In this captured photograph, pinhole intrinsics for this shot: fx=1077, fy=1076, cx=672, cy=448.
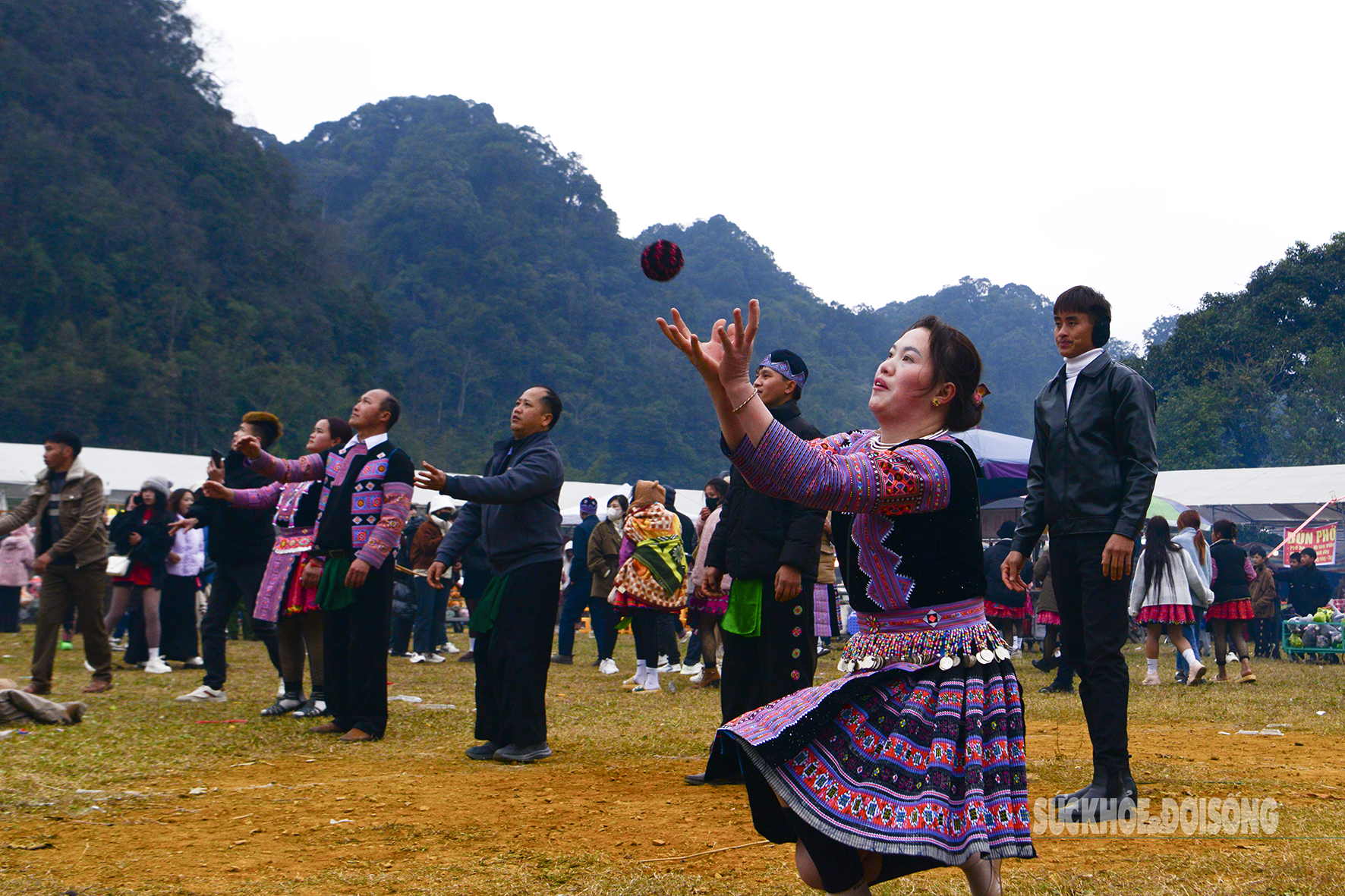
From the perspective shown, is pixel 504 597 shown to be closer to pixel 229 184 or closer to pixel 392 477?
pixel 392 477

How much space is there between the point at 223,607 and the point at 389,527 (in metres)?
2.64

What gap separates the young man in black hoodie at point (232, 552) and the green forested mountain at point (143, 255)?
1322 inches

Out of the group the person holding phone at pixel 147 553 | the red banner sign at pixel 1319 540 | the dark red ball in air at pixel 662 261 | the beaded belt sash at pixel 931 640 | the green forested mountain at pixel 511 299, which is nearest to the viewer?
the beaded belt sash at pixel 931 640

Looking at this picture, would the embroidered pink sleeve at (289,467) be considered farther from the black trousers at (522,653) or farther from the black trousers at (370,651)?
the black trousers at (522,653)

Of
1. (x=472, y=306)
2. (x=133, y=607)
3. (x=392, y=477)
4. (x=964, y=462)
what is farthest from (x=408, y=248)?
(x=964, y=462)

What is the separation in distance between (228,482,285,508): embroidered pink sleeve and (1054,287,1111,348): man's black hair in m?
5.37

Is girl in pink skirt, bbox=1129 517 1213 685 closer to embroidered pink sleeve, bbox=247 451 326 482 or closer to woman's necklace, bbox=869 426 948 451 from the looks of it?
embroidered pink sleeve, bbox=247 451 326 482

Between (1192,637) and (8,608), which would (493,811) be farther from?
(8,608)

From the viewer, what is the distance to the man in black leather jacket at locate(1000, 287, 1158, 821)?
4250 mm

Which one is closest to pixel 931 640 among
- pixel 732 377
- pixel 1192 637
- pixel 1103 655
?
pixel 732 377

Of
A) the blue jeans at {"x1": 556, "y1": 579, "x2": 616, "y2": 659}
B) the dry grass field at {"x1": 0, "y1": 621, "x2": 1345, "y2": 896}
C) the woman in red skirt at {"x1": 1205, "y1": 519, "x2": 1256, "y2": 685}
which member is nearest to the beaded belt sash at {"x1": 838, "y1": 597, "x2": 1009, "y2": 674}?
the dry grass field at {"x1": 0, "y1": 621, "x2": 1345, "y2": 896}

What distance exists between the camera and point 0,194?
42125 millimetres

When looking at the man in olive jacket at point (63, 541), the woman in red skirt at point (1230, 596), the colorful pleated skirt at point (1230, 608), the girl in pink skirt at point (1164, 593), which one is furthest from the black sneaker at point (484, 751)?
the colorful pleated skirt at point (1230, 608)

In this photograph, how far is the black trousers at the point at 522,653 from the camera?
5.78m
